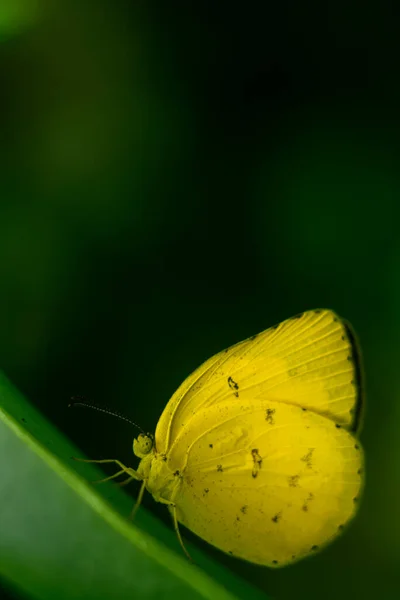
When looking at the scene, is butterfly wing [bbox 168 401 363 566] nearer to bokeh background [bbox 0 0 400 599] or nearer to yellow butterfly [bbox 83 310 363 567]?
yellow butterfly [bbox 83 310 363 567]

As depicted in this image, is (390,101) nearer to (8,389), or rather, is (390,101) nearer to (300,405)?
(300,405)

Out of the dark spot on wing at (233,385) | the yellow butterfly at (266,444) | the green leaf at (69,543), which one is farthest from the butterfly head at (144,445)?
the green leaf at (69,543)

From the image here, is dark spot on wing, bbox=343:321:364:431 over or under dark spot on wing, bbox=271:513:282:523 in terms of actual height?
over

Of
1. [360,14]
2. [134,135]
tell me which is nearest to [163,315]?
[134,135]

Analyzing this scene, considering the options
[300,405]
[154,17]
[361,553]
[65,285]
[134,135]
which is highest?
[154,17]

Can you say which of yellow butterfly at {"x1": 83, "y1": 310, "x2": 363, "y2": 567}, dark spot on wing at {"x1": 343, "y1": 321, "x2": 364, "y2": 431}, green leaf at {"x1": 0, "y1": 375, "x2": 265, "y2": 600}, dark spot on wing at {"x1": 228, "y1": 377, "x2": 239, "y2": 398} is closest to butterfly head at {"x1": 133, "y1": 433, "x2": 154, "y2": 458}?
yellow butterfly at {"x1": 83, "y1": 310, "x2": 363, "y2": 567}
